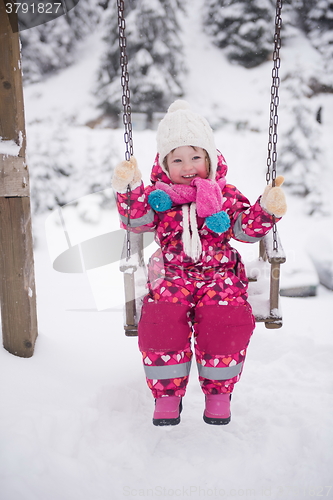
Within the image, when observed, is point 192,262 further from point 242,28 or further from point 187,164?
point 242,28

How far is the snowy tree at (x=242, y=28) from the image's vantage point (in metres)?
6.94

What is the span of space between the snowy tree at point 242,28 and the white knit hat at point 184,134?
6133 mm

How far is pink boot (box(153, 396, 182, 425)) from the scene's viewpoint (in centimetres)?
173

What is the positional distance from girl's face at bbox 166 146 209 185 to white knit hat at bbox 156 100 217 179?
0.03 metres

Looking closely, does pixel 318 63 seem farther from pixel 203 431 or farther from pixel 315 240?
pixel 203 431

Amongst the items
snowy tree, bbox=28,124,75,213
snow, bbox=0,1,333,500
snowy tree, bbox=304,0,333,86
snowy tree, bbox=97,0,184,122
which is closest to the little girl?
snow, bbox=0,1,333,500

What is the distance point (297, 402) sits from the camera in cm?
232

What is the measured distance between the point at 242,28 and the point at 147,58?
218 cm

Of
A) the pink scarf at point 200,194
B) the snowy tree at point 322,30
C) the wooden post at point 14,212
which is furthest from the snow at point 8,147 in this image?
the snowy tree at point 322,30

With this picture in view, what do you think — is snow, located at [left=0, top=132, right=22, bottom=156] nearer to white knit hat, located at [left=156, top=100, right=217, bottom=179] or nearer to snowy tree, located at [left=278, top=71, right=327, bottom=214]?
white knit hat, located at [left=156, top=100, right=217, bottom=179]

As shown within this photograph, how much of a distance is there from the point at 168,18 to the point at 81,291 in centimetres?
512

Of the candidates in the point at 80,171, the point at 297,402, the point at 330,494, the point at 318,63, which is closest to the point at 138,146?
the point at 80,171

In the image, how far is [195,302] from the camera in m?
1.90

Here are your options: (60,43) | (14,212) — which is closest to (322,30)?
(60,43)
